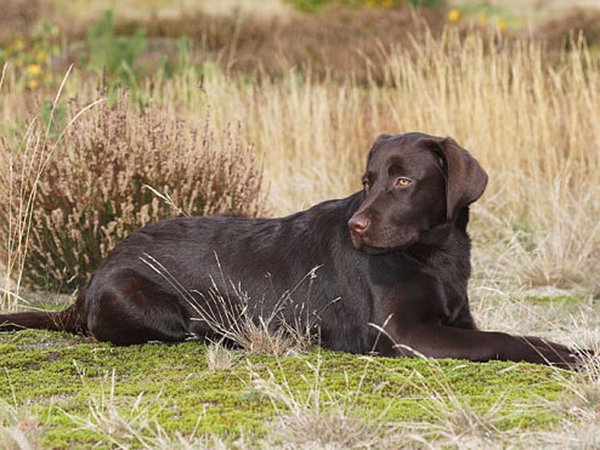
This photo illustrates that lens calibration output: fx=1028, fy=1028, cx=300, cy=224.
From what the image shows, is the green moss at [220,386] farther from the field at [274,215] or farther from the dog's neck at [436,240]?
the dog's neck at [436,240]

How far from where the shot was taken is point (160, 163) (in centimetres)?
600

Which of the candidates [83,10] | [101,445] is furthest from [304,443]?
[83,10]

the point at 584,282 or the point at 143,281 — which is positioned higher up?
the point at 143,281

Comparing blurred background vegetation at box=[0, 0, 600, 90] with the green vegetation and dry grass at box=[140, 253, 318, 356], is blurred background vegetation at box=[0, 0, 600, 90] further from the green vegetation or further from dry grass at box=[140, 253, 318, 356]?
dry grass at box=[140, 253, 318, 356]

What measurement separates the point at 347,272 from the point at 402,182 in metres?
0.51

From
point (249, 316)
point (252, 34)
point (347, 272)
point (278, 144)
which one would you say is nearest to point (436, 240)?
point (347, 272)

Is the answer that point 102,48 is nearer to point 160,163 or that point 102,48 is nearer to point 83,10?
point 160,163

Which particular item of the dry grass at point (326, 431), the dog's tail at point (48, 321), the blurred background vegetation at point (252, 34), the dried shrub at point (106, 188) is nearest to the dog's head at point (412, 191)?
the dry grass at point (326, 431)

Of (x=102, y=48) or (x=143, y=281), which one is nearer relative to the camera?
(x=143, y=281)

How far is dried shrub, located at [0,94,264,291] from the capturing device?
19.3ft

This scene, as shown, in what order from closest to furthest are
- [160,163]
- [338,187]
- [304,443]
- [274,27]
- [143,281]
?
[304,443]
[143,281]
[160,163]
[338,187]
[274,27]

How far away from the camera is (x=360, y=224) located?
4.05 metres

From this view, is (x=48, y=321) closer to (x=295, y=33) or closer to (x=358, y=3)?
(x=295, y=33)

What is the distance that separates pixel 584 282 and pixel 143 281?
310 cm
